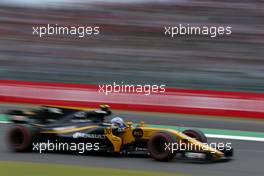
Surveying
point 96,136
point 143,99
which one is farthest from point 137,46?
point 96,136

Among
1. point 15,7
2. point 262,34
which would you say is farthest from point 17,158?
point 15,7

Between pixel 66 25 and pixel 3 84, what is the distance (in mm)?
8081

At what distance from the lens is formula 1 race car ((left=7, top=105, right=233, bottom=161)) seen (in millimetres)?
8031

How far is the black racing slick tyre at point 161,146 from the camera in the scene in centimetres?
789

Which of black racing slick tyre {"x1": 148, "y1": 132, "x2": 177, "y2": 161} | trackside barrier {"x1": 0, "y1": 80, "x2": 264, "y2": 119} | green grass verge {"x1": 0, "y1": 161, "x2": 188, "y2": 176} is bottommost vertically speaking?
green grass verge {"x1": 0, "y1": 161, "x2": 188, "y2": 176}

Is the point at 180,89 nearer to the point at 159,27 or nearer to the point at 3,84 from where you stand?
the point at 3,84

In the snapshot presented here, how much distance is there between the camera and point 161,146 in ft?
26.6

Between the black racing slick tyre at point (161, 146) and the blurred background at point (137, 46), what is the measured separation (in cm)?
673

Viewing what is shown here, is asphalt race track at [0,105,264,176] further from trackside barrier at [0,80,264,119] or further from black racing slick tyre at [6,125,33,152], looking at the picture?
trackside barrier at [0,80,264,119]

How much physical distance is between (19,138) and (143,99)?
5.68 metres

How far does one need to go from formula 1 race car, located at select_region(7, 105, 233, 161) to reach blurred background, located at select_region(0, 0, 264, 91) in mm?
6388

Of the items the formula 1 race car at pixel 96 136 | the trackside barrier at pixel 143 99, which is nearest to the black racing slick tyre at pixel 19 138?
the formula 1 race car at pixel 96 136

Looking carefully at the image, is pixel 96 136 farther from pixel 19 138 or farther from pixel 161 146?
pixel 19 138

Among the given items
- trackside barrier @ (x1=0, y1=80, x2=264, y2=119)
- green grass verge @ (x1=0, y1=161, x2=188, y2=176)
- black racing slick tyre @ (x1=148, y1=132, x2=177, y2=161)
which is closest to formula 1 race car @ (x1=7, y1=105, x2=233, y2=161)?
black racing slick tyre @ (x1=148, y1=132, x2=177, y2=161)
